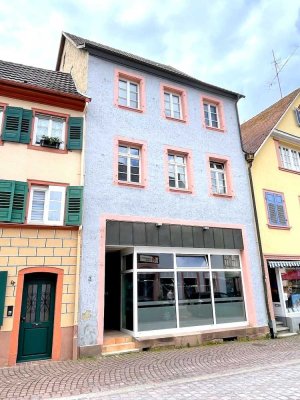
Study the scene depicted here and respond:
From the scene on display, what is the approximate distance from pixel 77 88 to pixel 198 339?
10685mm

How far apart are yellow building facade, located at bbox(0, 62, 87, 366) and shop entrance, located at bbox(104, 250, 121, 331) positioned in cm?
281

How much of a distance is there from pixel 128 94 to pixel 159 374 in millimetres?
10205

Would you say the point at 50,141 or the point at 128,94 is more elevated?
the point at 128,94

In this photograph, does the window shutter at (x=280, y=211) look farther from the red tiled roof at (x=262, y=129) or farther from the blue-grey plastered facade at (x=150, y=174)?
the red tiled roof at (x=262, y=129)

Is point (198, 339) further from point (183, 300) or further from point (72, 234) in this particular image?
point (72, 234)

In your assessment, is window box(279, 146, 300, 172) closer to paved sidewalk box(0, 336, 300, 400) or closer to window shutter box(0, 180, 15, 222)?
paved sidewalk box(0, 336, 300, 400)

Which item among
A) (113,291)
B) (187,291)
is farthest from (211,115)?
(113,291)

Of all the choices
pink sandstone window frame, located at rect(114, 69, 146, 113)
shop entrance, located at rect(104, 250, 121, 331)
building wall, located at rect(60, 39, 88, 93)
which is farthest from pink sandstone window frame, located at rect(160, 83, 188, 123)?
shop entrance, located at rect(104, 250, 121, 331)

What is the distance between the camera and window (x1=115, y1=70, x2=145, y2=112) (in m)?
12.3

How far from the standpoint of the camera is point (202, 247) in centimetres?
1170

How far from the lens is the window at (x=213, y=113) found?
1415cm

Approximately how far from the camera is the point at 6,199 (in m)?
9.19

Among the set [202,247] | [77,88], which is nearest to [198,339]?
[202,247]

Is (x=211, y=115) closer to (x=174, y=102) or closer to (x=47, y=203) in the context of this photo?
(x=174, y=102)
